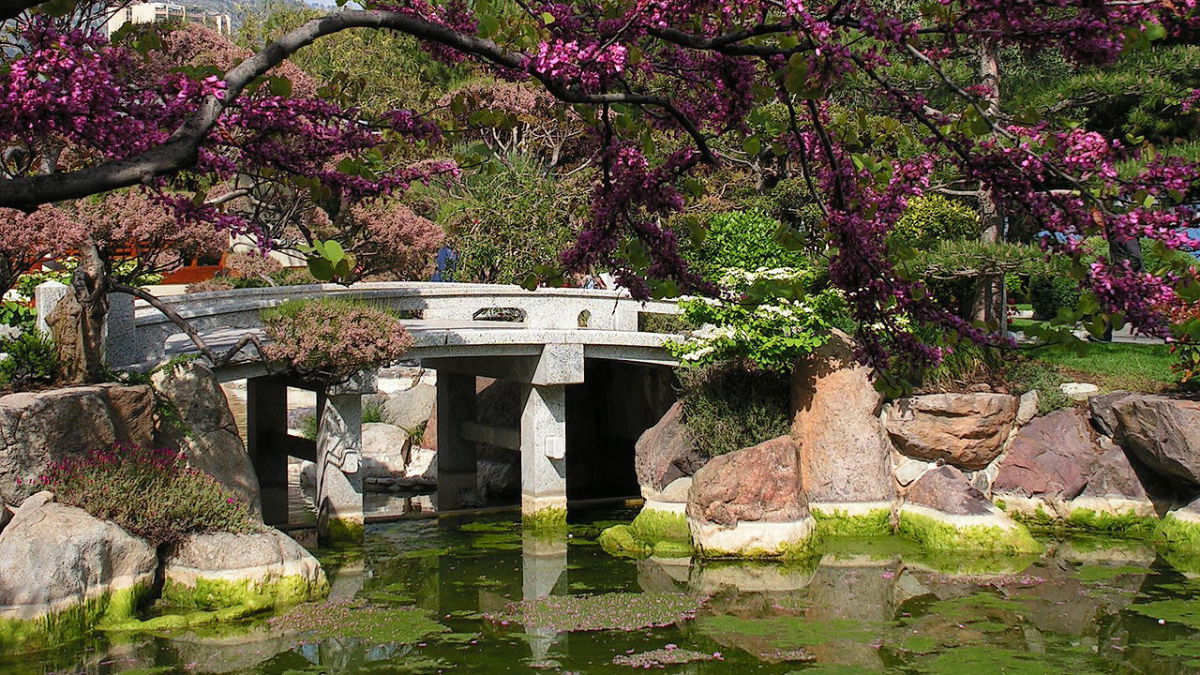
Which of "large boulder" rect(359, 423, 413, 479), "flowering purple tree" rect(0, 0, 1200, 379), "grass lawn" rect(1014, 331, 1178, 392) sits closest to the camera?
"flowering purple tree" rect(0, 0, 1200, 379)

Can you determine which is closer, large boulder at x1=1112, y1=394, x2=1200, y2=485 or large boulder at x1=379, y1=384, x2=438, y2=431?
large boulder at x1=1112, y1=394, x2=1200, y2=485

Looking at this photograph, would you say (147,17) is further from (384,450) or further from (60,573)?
(60,573)

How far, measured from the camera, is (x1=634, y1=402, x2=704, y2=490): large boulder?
16.7m

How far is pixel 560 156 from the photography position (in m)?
28.8

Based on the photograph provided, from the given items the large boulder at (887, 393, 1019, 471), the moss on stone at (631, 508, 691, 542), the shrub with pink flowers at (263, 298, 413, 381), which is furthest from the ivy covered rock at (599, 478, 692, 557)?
the shrub with pink flowers at (263, 298, 413, 381)

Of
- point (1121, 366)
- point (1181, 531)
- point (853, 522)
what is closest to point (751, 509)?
point (853, 522)

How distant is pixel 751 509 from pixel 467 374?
657 cm

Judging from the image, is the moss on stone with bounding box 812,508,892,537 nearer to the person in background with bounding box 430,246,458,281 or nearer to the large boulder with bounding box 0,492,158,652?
the large boulder with bounding box 0,492,158,652

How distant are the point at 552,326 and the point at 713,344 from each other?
283 cm

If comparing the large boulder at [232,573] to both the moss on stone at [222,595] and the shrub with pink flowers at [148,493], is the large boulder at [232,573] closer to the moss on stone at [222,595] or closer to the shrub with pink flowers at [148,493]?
the moss on stone at [222,595]

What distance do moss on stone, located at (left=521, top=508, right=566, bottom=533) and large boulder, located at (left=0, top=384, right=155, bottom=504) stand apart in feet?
20.7

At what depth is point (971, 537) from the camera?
49.6 feet

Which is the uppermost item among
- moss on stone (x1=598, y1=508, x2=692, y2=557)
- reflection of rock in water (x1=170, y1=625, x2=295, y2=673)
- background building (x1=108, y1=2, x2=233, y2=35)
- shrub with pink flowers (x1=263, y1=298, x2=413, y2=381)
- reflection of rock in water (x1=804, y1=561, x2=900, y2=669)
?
background building (x1=108, y1=2, x2=233, y2=35)

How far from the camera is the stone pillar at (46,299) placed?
12.9 meters
